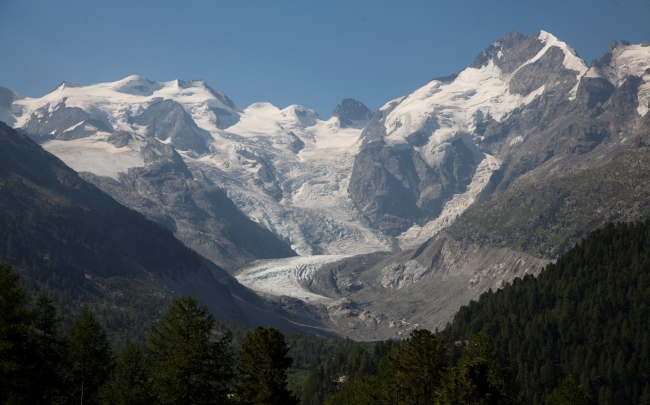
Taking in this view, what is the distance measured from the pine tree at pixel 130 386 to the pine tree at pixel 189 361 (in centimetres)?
109

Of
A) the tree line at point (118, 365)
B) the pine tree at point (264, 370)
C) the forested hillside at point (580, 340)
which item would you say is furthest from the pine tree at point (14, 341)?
the forested hillside at point (580, 340)

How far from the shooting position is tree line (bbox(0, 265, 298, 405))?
5916 cm

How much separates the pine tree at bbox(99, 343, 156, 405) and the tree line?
81 mm

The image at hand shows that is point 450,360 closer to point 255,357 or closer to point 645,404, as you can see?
point 645,404

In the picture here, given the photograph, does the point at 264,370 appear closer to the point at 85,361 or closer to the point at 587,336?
the point at 85,361

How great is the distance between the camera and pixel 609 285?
7461 inches

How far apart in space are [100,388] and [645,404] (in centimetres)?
12284

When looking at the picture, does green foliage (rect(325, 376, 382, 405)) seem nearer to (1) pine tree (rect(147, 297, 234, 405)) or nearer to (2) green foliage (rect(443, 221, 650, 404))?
(1) pine tree (rect(147, 297, 234, 405))

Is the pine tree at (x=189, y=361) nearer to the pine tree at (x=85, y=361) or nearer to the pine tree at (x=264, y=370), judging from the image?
the pine tree at (x=264, y=370)

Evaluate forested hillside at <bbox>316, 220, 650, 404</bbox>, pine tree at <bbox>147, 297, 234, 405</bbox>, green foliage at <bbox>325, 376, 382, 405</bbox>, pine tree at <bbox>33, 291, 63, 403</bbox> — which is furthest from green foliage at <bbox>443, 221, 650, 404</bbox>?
pine tree at <bbox>33, 291, 63, 403</bbox>

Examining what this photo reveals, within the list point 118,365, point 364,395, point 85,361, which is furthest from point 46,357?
point 364,395

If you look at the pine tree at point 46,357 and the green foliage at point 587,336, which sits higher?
the green foliage at point 587,336

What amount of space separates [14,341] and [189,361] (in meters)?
14.5

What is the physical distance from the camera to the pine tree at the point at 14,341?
57531 mm
